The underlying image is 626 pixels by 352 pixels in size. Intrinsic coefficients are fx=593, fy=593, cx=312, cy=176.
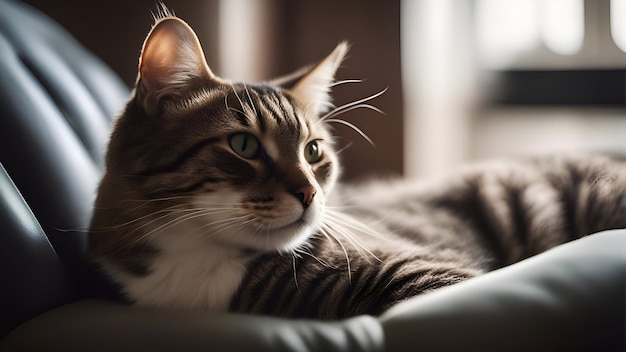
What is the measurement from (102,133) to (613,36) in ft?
4.27

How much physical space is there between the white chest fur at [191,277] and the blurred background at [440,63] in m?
0.80

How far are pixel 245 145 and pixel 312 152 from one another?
0.16 m

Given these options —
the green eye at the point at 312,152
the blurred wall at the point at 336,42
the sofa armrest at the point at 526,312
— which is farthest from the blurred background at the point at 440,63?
the sofa armrest at the point at 526,312

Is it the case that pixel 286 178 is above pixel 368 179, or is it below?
above

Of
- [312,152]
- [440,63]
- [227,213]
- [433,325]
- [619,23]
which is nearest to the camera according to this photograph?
[433,325]

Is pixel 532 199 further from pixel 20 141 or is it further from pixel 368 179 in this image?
pixel 20 141

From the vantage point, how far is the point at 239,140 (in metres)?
0.87

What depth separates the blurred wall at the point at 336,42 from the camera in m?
1.63

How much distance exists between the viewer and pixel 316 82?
108cm

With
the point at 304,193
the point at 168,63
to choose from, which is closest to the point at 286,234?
the point at 304,193

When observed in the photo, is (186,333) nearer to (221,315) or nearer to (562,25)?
(221,315)

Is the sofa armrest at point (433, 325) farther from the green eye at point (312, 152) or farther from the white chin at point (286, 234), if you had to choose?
the green eye at point (312, 152)

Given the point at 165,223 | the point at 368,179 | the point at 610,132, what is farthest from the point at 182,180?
the point at 610,132

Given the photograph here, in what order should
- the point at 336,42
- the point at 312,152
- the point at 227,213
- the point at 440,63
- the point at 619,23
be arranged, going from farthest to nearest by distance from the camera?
the point at 440,63
the point at 336,42
the point at 619,23
the point at 312,152
the point at 227,213
